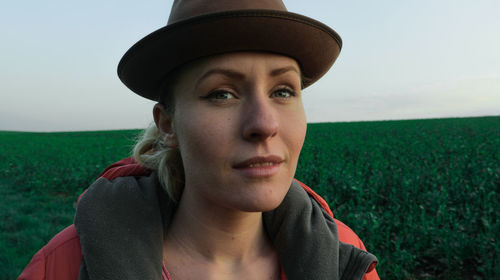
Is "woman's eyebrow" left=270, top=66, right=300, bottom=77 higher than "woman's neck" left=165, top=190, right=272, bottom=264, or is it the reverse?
"woman's eyebrow" left=270, top=66, right=300, bottom=77

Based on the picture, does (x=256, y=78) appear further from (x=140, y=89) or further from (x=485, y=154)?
(x=485, y=154)

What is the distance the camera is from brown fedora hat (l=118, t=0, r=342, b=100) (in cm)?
133

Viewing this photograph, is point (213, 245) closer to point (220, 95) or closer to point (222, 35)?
point (220, 95)

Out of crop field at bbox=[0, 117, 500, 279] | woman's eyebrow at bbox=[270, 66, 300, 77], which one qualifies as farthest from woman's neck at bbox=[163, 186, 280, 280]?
crop field at bbox=[0, 117, 500, 279]

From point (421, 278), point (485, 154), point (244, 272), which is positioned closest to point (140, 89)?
point (244, 272)

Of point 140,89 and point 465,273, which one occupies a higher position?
point 140,89

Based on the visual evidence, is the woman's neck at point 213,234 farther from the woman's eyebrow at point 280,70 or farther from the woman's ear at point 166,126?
the woman's eyebrow at point 280,70

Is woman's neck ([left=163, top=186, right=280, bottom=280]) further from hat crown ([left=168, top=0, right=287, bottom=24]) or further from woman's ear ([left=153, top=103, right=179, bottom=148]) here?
hat crown ([left=168, top=0, right=287, bottom=24])

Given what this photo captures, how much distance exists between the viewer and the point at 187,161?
148 cm

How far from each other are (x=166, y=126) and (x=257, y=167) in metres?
0.61

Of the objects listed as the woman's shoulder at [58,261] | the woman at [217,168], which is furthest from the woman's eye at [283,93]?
the woman's shoulder at [58,261]

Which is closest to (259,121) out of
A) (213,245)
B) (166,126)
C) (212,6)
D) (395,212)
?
(212,6)

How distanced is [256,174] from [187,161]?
0.32m

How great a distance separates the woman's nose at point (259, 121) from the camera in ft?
4.34
